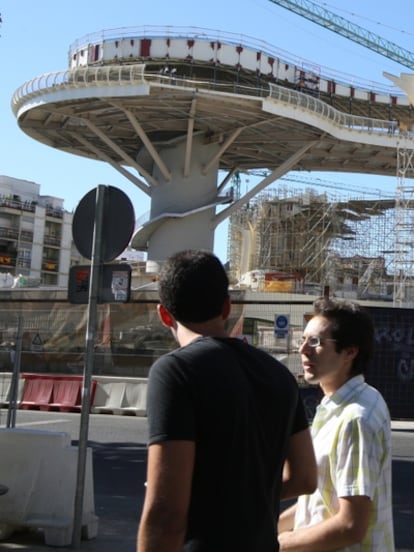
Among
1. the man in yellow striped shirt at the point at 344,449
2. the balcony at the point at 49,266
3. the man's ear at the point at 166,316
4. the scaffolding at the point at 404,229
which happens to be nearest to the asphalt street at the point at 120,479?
the man in yellow striped shirt at the point at 344,449

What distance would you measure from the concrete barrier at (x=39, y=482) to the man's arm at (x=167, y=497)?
14.8ft

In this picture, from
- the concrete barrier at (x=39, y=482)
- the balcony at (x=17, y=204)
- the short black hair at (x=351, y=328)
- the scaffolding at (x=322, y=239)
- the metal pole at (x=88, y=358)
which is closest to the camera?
the short black hair at (x=351, y=328)

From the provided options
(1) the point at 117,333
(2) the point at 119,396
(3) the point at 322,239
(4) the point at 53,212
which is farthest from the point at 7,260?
(2) the point at 119,396

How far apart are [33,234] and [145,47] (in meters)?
57.9

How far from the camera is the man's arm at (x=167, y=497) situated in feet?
7.06

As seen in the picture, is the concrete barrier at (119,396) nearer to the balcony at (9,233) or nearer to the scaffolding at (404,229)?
the scaffolding at (404,229)

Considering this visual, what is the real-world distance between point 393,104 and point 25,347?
3928cm

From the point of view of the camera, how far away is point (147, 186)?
52250mm

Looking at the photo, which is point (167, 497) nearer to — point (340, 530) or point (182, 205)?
point (340, 530)

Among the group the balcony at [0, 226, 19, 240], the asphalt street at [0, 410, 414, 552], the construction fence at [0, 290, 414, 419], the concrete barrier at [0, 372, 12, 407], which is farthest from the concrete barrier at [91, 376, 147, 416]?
the balcony at [0, 226, 19, 240]

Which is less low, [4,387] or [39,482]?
[39,482]

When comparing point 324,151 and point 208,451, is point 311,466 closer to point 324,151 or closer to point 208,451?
point 208,451

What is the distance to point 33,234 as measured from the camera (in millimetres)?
100750

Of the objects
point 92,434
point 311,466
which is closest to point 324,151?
point 92,434
